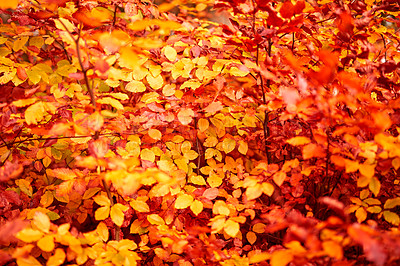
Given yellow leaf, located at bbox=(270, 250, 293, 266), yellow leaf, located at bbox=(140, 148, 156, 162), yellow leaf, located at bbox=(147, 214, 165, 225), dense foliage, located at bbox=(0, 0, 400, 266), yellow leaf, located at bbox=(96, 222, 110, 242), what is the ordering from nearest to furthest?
yellow leaf, located at bbox=(270, 250, 293, 266)
dense foliage, located at bbox=(0, 0, 400, 266)
yellow leaf, located at bbox=(96, 222, 110, 242)
yellow leaf, located at bbox=(147, 214, 165, 225)
yellow leaf, located at bbox=(140, 148, 156, 162)

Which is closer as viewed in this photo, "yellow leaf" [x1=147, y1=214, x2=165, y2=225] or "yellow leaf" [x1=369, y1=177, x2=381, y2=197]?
"yellow leaf" [x1=369, y1=177, x2=381, y2=197]

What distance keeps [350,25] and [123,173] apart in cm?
121

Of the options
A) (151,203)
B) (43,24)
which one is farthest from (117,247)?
(43,24)

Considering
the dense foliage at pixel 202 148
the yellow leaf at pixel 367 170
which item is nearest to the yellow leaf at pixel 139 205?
the dense foliage at pixel 202 148

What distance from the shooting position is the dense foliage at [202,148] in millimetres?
1053

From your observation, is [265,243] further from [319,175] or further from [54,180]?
[54,180]

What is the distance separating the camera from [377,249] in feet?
2.57

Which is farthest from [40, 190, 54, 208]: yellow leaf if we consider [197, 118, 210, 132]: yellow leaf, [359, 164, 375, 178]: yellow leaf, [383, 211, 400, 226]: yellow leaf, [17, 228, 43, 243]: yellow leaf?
[383, 211, 400, 226]: yellow leaf

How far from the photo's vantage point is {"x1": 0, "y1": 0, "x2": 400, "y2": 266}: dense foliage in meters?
1.05

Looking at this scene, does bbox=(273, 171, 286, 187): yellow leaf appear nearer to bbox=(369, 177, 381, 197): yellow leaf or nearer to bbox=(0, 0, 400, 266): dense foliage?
bbox=(0, 0, 400, 266): dense foliage

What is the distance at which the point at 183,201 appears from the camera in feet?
4.90

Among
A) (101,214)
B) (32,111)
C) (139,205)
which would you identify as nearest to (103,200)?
(101,214)

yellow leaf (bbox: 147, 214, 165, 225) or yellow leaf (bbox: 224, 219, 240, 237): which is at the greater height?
yellow leaf (bbox: 224, 219, 240, 237)

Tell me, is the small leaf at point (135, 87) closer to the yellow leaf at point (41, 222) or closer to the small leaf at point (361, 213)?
the yellow leaf at point (41, 222)
